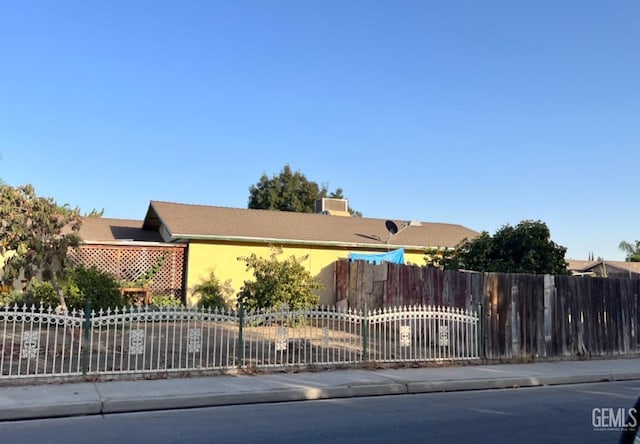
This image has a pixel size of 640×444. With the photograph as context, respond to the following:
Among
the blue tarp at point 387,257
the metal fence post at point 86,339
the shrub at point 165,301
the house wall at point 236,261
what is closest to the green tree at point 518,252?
the blue tarp at point 387,257

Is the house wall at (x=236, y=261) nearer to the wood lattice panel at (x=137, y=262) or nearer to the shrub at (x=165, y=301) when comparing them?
the wood lattice panel at (x=137, y=262)

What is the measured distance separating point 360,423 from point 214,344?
193 inches

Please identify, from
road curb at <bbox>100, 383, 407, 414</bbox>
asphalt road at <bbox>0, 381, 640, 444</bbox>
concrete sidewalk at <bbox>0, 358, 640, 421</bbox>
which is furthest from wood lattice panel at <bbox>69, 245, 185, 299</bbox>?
asphalt road at <bbox>0, 381, 640, 444</bbox>

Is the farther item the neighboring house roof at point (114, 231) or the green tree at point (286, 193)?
the green tree at point (286, 193)

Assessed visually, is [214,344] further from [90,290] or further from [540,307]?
[540,307]

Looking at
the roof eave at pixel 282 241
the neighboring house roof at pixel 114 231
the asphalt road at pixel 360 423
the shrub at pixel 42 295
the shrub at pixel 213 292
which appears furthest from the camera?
the neighboring house roof at pixel 114 231

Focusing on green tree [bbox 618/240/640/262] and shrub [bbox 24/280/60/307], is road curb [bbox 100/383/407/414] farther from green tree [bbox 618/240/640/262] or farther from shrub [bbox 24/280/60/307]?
green tree [bbox 618/240/640/262]

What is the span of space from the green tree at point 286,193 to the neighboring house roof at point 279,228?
1831 centimetres

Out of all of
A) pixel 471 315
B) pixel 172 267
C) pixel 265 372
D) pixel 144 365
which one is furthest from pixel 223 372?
pixel 172 267

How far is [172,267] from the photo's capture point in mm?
19312

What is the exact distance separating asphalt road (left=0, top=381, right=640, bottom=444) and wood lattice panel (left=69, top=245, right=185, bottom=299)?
11.9 metres

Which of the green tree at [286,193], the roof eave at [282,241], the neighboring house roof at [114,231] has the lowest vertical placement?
the roof eave at [282,241]

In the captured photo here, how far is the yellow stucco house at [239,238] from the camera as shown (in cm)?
1941

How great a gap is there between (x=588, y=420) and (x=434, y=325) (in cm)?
525
